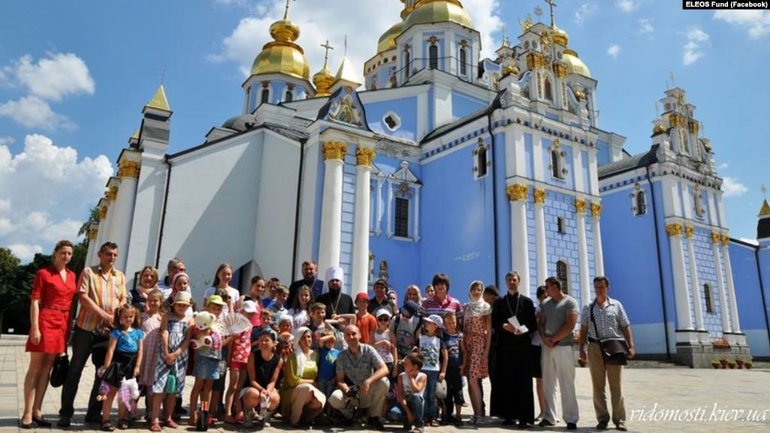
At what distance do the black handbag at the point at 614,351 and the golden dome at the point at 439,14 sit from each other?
2372 centimetres

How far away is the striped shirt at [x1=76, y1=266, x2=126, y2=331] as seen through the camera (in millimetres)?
5934

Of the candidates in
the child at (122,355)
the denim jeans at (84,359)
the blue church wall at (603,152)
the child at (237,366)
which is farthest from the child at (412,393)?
the blue church wall at (603,152)

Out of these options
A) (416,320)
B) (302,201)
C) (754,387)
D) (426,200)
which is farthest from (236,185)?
(754,387)

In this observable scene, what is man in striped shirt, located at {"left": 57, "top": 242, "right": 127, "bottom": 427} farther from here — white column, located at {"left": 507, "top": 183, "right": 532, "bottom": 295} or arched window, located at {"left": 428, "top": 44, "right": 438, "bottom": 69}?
arched window, located at {"left": 428, "top": 44, "right": 438, "bottom": 69}

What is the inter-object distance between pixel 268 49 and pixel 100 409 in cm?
2999

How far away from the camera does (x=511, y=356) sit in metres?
7.21

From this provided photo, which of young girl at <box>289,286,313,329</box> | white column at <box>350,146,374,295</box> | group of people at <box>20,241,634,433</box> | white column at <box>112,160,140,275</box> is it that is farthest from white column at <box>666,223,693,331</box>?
white column at <box>112,160,140,275</box>

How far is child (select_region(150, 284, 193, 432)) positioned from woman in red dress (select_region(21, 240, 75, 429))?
0.98 metres

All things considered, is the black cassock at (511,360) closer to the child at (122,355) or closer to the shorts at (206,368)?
the shorts at (206,368)

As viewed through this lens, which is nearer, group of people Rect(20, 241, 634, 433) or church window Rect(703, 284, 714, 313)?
group of people Rect(20, 241, 634, 433)

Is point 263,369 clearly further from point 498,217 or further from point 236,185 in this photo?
point 498,217

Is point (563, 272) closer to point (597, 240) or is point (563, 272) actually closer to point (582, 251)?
point (582, 251)

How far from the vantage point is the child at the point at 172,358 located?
5816 mm

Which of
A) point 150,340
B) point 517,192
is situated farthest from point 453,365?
point 517,192
